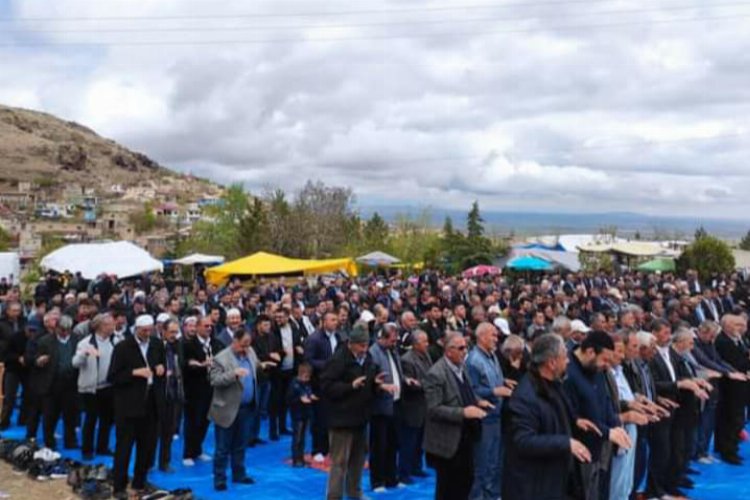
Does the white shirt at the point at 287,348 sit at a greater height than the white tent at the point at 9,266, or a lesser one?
greater

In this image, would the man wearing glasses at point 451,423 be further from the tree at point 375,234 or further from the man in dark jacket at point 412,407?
the tree at point 375,234

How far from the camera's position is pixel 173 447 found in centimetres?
827

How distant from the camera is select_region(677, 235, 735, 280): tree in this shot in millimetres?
30203

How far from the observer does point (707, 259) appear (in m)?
30.5

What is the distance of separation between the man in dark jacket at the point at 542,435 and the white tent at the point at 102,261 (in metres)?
19.8

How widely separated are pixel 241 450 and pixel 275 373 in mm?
1699

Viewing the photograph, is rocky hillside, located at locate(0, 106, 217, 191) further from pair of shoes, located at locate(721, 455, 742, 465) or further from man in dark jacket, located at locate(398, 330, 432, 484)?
pair of shoes, located at locate(721, 455, 742, 465)

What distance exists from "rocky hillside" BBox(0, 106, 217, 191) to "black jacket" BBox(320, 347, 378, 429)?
489 feet

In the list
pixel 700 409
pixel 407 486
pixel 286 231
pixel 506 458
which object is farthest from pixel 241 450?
pixel 286 231

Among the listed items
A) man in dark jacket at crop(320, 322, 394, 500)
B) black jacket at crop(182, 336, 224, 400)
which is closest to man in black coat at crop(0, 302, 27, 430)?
black jacket at crop(182, 336, 224, 400)

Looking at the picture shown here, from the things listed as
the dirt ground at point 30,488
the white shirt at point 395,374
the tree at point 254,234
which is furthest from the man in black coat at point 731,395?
the tree at point 254,234

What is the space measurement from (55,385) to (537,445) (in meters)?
6.24

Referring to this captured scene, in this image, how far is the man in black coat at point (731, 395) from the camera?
301 inches

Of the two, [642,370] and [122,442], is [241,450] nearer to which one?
[122,442]
